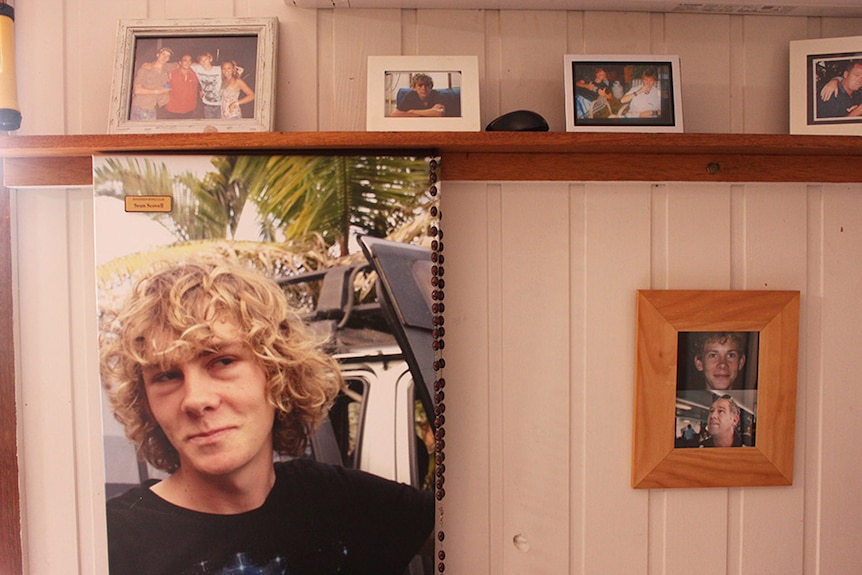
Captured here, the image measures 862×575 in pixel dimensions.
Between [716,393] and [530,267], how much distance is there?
17.0 inches

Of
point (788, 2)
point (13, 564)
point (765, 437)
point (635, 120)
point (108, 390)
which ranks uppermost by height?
point (788, 2)

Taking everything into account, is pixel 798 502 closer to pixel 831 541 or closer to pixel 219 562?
pixel 831 541

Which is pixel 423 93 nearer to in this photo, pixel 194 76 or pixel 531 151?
pixel 531 151

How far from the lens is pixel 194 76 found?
101 centimetres

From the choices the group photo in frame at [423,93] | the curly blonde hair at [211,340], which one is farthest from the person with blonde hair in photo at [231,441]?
the group photo in frame at [423,93]

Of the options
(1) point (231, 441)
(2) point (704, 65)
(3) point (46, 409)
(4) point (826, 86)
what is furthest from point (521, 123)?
(3) point (46, 409)

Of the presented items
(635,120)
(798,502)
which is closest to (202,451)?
(635,120)

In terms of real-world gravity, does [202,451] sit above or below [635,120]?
below

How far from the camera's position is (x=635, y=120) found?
1.01 meters

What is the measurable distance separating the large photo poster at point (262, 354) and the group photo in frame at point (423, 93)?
71 millimetres

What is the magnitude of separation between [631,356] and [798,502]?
0.45m

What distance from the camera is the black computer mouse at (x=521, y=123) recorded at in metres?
0.95

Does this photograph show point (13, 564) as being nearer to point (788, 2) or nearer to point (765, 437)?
point (765, 437)

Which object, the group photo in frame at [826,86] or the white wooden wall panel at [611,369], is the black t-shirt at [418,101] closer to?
the white wooden wall panel at [611,369]
